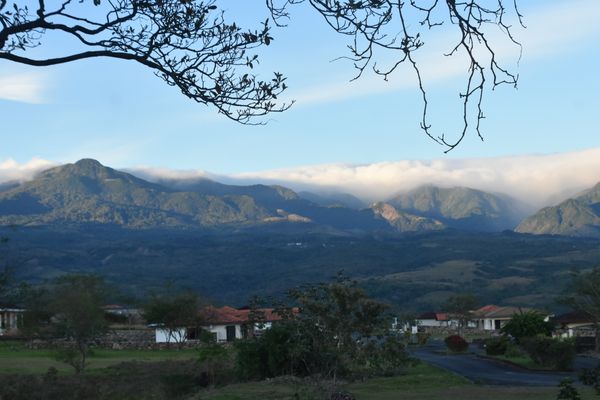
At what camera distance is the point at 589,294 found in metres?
57.7

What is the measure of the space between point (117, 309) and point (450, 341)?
215ft

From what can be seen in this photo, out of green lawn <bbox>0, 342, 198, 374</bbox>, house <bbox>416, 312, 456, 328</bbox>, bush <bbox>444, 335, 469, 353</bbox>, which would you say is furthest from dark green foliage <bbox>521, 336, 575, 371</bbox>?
house <bbox>416, 312, 456, 328</bbox>

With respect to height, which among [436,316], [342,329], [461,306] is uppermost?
[342,329]

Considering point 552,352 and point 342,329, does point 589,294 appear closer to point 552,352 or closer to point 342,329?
point 552,352

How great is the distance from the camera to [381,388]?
30.0 metres

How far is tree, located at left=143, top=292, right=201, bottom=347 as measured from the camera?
242 feet

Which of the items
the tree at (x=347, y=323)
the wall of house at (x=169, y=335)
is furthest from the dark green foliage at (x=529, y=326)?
the wall of house at (x=169, y=335)

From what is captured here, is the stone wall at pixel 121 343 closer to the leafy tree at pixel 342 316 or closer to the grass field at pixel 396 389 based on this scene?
the grass field at pixel 396 389

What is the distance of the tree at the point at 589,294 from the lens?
56531 mm

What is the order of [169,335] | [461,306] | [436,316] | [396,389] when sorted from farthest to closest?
1. [436,316]
2. [461,306]
3. [169,335]
4. [396,389]

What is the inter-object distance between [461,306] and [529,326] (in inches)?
2043

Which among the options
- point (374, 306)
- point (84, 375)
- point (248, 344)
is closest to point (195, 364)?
point (84, 375)

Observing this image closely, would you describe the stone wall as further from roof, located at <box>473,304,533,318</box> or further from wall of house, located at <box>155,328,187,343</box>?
roof, located at <box>473,304,533,318</box>

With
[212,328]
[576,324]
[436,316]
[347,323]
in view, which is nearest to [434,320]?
[436,316]
